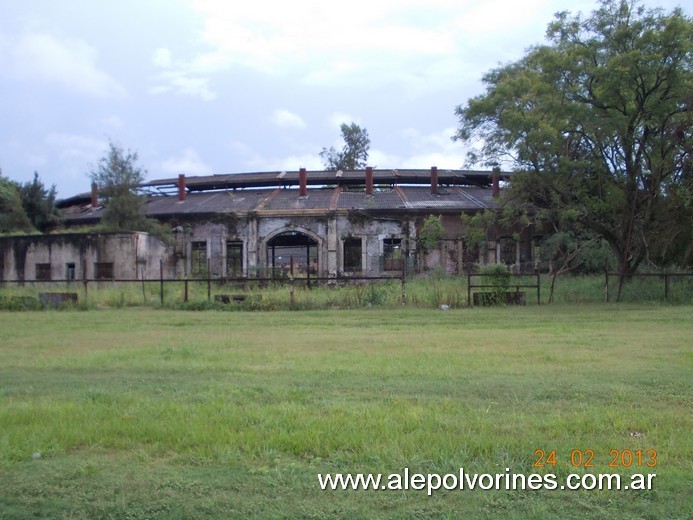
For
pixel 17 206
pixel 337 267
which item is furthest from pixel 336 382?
pixel 17 206

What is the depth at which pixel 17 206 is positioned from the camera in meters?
40.5

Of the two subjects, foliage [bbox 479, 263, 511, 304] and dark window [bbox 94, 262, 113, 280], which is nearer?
foliage [bbox 479, 263, 511, 304]

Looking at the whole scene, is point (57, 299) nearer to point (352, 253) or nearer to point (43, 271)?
point (43, 271)

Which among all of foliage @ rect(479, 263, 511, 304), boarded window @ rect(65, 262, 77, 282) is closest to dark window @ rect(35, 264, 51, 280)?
boarded window @ rect(65, 262, 77, 282)

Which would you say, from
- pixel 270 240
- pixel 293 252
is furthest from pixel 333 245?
pixel 293 252

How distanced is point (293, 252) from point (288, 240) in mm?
2284

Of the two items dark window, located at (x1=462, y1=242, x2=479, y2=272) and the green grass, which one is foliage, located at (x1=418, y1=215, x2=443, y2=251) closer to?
dark window, located at (x1=462, y1=242, x2=479, y2=272)

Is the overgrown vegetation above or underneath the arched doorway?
underneath

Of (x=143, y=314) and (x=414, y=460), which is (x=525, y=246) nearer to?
(x=143, y=314)

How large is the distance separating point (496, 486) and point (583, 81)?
22.3m

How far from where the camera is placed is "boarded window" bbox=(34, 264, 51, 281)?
34312mm

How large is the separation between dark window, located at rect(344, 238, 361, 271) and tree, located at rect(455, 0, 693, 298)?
12.0 meters
